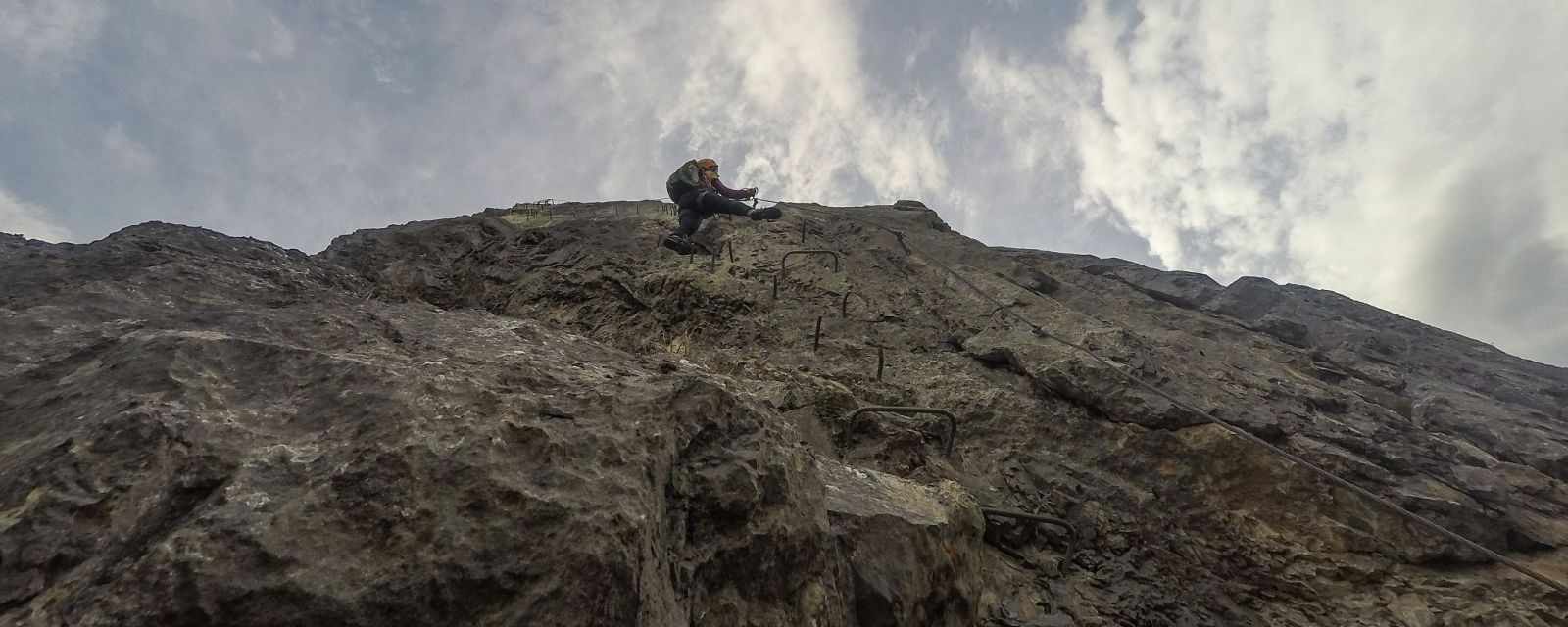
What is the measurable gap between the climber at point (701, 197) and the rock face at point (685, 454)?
1028 mm

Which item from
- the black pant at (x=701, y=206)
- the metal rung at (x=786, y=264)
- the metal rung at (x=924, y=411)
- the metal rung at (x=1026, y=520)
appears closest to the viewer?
the metal rung at (x=1026, y=520)

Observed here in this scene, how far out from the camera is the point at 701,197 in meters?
11.3

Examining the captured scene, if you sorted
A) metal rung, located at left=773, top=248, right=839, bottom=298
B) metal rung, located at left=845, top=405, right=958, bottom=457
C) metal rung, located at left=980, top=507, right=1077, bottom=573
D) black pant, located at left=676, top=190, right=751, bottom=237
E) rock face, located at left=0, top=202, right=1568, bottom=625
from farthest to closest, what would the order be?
1. black pant, located at left=676, top=190, right=751, bottom=237
2. metal rung, located at left=773, top=248, right=839, bottom=298
3. metal rung, located at left=845, top=405, right=958, bottom=457
4. metal rung, located at left=980, top=507, right=1077, bottom=573
5. rock face, located at left=0, top=202, right=1568, bottom=625

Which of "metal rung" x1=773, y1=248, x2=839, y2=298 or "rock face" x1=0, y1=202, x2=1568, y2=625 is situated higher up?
"metal rung" x1=773, y1=248, x2=839, y2=298

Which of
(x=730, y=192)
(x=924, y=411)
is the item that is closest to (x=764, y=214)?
(x=730, y=192)

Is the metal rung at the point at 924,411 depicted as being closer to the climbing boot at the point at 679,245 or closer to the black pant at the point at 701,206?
the climbing boot at the point at 679,245

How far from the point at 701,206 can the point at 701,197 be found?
15 cm

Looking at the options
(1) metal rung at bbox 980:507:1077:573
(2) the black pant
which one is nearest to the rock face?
(1) metal rung at bbox 980:507:1077:573

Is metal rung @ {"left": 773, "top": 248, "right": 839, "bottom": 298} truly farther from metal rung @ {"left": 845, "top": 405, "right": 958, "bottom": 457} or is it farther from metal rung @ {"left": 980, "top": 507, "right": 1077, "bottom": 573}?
metal rung @ {"left": 980, "top": 507, "right": 1077, "bottom": 573}

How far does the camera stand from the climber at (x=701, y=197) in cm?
1120

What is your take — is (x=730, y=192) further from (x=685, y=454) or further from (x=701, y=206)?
A: (x=685, y=454)

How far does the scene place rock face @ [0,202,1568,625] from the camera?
6.54 feet

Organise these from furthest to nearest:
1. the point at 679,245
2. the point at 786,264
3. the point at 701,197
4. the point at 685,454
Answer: the point at 701,197
the point at 679,245
the point at 786,264
the point at 685,454

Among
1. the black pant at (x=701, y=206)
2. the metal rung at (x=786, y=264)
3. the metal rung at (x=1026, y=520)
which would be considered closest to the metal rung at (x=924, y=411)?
the metal rung at (x=1026, y=520)
